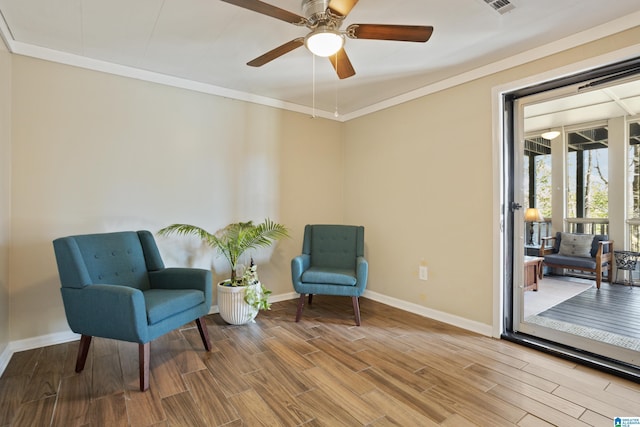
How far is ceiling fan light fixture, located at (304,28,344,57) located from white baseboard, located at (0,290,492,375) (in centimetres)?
266

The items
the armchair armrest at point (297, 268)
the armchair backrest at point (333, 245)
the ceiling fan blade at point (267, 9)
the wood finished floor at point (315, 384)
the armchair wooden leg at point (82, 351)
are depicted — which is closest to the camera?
the ceiling fan blade at point (267, 9)

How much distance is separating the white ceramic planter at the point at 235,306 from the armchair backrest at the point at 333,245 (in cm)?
95

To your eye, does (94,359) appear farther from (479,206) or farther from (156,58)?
(479,206)

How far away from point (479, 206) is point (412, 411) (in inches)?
75.5

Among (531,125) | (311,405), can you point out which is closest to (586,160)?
(531,125)

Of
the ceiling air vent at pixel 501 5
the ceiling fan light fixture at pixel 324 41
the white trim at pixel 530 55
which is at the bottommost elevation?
the ceiling fan light fixture at pixel 324 41

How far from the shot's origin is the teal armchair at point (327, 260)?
313 centimetres

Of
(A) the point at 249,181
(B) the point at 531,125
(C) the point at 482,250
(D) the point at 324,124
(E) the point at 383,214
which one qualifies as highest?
(D) the point at 324,124

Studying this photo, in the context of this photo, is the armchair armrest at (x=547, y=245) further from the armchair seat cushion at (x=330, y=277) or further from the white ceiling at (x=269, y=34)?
the armchair seat cushion at (x=330, y=277)

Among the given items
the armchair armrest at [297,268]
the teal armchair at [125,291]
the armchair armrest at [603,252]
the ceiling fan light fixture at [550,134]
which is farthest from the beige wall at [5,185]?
the armchair armrest at [603,252]

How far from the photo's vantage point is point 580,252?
3.09 m

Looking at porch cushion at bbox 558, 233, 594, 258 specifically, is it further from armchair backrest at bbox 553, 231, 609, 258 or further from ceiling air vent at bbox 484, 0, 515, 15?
ceiling air vent at bbox 484, 0, 515, 15

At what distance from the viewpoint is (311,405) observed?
1.82 meters

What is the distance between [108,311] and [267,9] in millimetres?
2046
